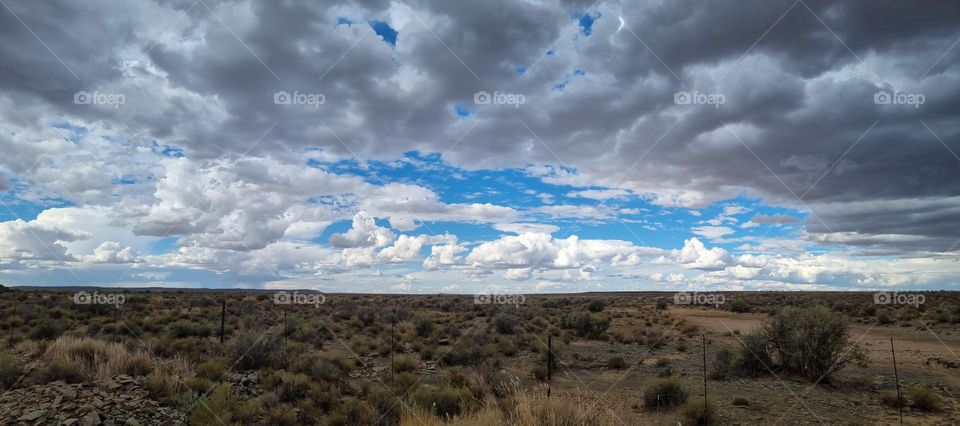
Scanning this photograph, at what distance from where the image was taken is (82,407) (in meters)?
9.49

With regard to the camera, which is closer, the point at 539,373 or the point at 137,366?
the point at 137,366

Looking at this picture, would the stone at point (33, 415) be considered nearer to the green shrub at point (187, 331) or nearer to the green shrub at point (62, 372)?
the green shrub at point (62, 372)

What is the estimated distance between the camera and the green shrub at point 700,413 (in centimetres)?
1127

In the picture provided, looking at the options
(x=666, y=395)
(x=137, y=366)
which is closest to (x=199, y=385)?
(x=137, y=366)

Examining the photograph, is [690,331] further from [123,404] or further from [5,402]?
[5,402]

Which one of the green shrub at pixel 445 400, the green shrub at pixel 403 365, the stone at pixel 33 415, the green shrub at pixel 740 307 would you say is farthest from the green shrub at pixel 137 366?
the green shrub at pixel 740 307

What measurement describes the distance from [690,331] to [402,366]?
59.2 feet

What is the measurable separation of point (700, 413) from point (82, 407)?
42.0 ft

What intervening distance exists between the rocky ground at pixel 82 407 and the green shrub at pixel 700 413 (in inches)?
430

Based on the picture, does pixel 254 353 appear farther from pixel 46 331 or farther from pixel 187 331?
pixel 46 331

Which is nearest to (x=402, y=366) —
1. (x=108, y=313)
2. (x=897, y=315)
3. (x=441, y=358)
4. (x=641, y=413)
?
(x=441, y=358)

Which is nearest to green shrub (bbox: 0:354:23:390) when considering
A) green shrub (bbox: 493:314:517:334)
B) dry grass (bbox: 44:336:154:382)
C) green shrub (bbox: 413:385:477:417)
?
dry grass (bbox: 44:336:154:382)

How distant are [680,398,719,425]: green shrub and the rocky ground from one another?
10912 mm

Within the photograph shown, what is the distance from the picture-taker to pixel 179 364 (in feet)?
44.9
